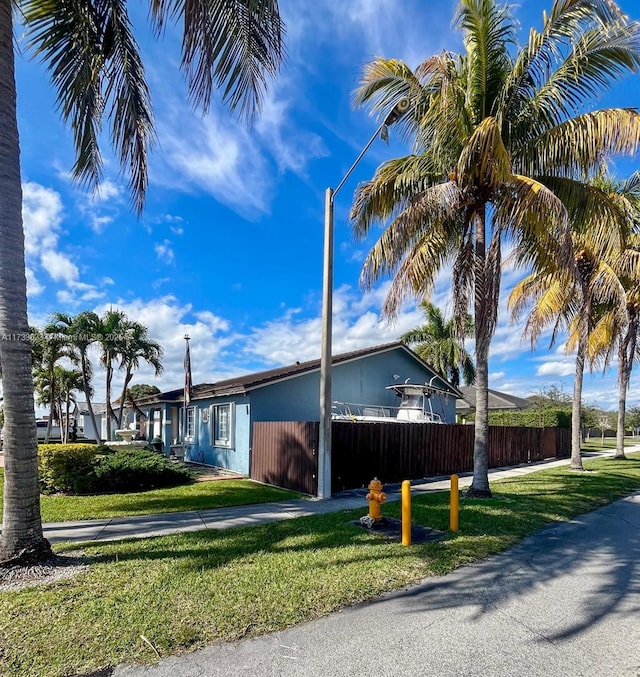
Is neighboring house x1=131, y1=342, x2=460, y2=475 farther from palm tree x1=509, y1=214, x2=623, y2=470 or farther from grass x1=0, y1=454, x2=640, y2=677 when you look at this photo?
grass x1=0, y1=454, x2=640, y2=677

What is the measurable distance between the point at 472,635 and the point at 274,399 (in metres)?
11.5

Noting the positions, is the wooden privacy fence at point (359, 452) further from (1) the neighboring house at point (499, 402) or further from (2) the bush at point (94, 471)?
(1) the neighboring house at point (499, 402)

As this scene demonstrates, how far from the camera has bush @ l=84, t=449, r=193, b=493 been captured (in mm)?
11047

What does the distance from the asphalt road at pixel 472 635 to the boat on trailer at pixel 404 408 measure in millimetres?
11129

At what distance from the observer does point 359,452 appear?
12.4m

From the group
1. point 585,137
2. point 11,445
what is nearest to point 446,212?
point 585,137

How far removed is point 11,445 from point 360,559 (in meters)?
4.32

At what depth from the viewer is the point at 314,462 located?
11242 mm

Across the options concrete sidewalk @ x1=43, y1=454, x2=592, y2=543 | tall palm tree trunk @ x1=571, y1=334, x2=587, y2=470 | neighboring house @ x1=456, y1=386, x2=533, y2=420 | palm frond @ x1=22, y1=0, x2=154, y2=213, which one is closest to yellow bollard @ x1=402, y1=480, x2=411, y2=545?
concrete sidewalk @ x1=43, y1=454, x2=592, y2=543

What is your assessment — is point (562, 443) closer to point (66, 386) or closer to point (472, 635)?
point (472, 635)

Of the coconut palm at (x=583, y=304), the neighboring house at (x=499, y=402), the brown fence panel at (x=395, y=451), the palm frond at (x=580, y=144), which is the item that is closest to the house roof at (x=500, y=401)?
the neighboring house at (x=499, y=402)

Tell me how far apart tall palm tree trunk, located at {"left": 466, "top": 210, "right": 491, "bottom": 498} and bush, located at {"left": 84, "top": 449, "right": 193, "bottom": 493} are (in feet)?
24.5

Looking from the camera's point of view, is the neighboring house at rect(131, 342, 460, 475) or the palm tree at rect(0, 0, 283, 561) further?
the neighboring house at rect(131, 342, 460, 475)

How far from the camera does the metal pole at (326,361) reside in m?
10.4
